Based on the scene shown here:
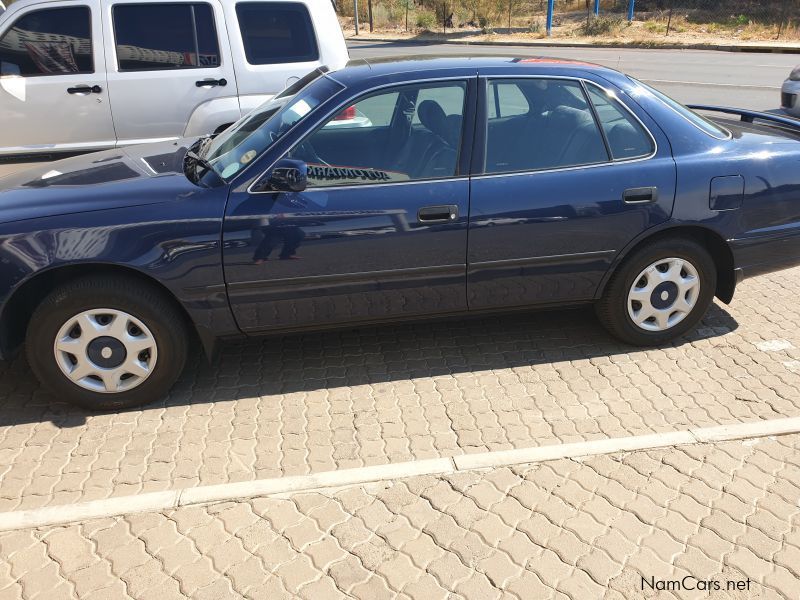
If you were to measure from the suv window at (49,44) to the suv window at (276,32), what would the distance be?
1.34 m

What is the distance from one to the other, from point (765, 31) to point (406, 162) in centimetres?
2879

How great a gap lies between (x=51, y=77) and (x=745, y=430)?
6.05 meters

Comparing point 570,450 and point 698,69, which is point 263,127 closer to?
point 570,450

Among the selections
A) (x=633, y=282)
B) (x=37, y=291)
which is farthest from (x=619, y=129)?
(x=37, y=291)

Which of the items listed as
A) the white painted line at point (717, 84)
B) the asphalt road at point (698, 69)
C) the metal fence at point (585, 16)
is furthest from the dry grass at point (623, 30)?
the white painted line at point (717, 84)

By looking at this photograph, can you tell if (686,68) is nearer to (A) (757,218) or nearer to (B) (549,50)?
(B) (549,50)

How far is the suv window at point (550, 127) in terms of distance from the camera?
3.92 metres

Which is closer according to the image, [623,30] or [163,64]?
[163,64]

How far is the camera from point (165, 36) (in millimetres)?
6434

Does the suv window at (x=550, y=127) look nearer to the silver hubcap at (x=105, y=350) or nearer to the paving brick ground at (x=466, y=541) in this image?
the paving brick ground at (x=466, y=541)

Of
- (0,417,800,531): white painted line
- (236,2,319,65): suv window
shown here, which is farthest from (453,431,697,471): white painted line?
(236,2,319,65): suv window

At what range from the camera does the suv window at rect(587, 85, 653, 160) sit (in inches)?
157

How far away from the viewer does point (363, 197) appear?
3680 millimetres

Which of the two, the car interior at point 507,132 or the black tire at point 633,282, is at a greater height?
the car interior at point 507,132
